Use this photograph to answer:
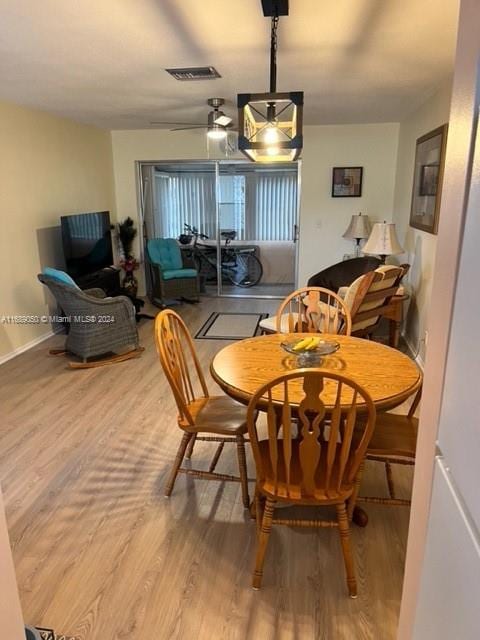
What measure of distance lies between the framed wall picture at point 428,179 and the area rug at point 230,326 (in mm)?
2107

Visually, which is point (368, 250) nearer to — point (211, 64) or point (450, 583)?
point (211, 64)

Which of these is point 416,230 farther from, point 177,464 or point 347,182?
point 177,464

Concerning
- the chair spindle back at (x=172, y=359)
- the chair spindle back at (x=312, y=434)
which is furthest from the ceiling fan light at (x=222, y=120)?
the chair spindle back at (x=312, y=434)

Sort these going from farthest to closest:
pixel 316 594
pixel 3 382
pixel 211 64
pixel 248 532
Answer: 1. pixel 3 382
2. pixel 211 64
3. pixel 248 532
4. pixel 316 594

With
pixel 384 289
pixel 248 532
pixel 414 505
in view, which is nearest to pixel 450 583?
pixel 414 505

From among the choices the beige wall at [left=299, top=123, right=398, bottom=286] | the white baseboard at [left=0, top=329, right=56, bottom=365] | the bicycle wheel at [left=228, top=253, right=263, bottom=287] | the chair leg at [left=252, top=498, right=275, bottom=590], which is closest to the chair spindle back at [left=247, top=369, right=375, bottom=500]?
the chair leg at [left=252, top=498, right=275, bottom=590]

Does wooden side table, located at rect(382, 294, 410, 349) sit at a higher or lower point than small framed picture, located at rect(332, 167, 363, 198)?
lower

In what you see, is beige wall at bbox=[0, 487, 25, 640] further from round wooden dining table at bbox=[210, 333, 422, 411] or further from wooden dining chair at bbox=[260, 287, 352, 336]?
wooden dining chair at bbox=[260, 287, 352, 336]

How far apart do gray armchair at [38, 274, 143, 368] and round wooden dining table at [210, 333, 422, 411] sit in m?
2.02

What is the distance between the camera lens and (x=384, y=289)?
3.83 m

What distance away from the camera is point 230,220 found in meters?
7.18

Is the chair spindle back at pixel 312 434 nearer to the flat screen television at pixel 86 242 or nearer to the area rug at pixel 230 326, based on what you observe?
the area rug at pixel 230 326

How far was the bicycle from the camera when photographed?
23.7 feet

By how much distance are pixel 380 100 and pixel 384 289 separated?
194 cm
